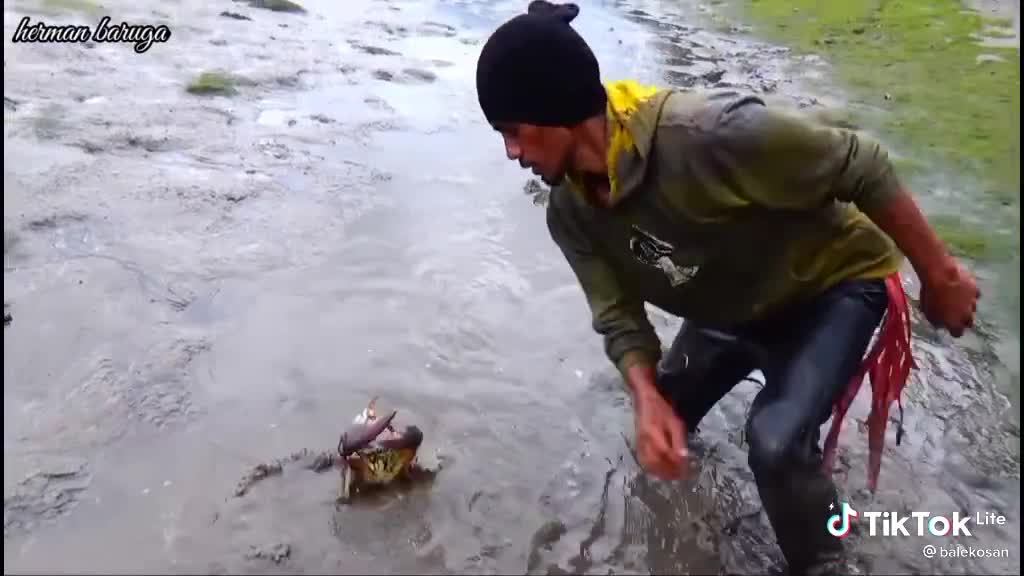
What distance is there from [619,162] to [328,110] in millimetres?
5878

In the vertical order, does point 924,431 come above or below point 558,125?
below

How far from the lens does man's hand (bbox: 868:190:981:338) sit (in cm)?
257

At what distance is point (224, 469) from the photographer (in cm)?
359

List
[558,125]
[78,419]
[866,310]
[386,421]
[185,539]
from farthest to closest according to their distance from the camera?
[78,419], [386,421], [185,539], [866,310], [558,125]

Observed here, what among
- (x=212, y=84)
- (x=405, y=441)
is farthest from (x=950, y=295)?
A: (x=212, y=84)

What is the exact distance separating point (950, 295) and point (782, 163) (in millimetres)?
647

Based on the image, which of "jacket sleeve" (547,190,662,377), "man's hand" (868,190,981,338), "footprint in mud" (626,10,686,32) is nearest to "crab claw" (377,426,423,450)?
"jacket sleeve" (547,190,662,377)

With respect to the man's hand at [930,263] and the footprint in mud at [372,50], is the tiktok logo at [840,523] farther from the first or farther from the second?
the footprint in mud at [372,50]

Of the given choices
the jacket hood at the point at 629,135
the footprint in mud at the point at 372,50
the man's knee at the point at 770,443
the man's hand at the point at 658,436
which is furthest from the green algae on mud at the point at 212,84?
the man's knee at the point at 770,443

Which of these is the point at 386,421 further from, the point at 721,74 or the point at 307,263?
the point at 721,74

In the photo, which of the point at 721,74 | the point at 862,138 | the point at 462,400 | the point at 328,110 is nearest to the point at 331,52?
the point at 328,110

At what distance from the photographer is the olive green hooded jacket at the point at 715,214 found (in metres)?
2.46

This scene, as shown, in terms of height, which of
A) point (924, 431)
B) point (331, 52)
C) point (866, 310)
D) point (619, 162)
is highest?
point (619, 162)

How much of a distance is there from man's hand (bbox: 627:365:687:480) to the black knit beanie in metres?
0.80
